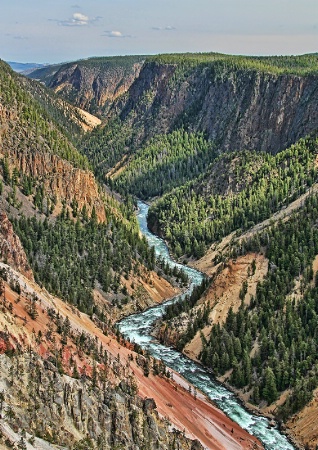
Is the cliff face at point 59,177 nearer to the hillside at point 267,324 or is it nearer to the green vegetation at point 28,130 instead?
the green vegetation at point 28,130

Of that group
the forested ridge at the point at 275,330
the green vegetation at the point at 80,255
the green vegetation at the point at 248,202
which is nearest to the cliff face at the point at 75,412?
the forested ridge at the point at 275,330

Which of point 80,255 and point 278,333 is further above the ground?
point 80,255

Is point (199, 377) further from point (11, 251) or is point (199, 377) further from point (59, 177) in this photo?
point (59, 177)

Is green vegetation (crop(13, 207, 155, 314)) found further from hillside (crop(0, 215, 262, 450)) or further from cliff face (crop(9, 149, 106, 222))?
hillside (crop(0, 215, 262, 450))

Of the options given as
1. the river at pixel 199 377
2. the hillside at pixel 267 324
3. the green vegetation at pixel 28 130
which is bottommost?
the river at pixel 199 377

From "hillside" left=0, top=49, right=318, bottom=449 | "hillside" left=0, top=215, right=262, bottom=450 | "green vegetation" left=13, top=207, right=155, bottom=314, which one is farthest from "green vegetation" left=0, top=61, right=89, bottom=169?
"hillside" left=0, top=215, right=262, bottom=450

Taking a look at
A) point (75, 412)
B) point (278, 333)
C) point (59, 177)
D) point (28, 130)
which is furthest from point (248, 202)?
point (75, 412)
